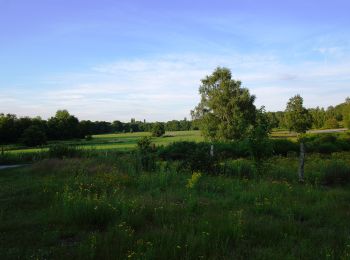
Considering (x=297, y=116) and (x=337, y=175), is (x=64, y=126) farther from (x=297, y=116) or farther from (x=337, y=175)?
(x=337, y=175)

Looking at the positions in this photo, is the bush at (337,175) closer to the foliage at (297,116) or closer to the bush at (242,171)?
the bush at (242,171)

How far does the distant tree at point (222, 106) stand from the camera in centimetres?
4538

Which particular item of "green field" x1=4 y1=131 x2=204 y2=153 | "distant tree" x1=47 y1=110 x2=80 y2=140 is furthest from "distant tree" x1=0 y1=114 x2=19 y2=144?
"distant tree" x1=47 y1=110 x2=80 y2=140

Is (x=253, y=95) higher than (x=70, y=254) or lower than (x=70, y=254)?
higher

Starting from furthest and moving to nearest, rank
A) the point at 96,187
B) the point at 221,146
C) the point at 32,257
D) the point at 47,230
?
the point at 221,146
the point at 96,187
the point at 47,230
the point at 32,257

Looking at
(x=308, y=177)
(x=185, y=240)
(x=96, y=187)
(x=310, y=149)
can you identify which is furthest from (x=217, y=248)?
(x=310, y=149)

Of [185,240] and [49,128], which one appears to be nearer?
[185,240]

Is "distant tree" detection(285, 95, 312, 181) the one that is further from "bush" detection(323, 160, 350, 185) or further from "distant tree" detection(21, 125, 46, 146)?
"distant tree" detection(21, 125, 46, 146)

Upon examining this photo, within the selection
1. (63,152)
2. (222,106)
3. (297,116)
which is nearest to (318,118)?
(297,116)

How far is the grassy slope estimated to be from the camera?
17.1ft

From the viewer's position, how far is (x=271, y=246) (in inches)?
222

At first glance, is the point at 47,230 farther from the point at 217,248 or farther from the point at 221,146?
the point at 221,146

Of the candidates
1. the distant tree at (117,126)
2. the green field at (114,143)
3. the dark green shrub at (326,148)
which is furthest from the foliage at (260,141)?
the distant tree at (117,126)

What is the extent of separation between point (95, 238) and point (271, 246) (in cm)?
307
